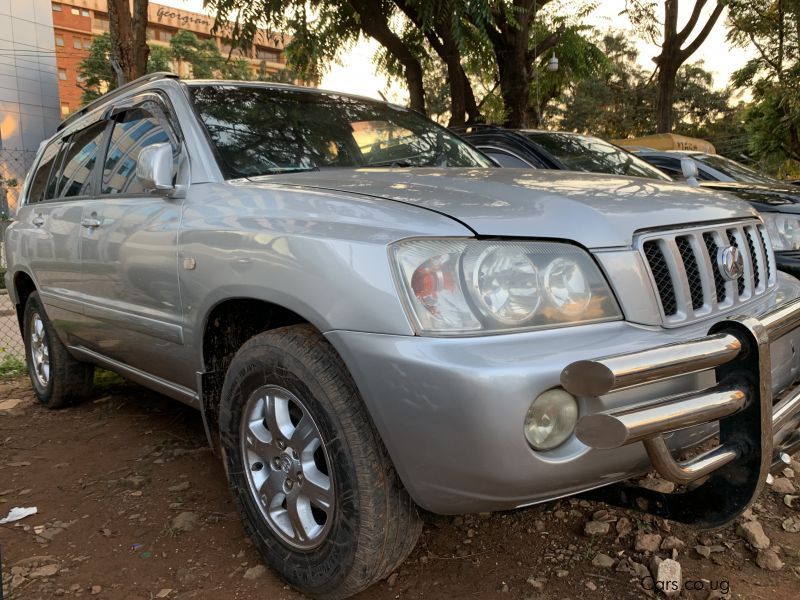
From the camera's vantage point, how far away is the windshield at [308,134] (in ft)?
8.88

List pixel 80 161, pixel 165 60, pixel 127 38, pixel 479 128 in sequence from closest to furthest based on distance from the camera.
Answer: pixel 80 161, pixel 479 128, pixel 127 38, pixel 165 60

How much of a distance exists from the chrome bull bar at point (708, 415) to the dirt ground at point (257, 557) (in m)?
0.48

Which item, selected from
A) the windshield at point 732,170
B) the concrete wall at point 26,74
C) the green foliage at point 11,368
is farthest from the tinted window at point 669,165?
the concrete wall at point 26,74

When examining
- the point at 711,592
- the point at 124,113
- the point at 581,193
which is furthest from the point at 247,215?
the point at 711,592

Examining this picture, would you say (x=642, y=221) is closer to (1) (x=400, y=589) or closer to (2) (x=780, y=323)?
(2) (x=780, y=323)

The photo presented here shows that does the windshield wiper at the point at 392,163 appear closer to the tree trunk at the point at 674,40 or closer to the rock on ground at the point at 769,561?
the rock on ground at the point at 769,561

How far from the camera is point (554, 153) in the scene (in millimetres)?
5391

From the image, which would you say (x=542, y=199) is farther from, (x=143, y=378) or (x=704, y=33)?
(x=704, y=33)

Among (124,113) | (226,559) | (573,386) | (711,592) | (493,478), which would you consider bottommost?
(226,559)

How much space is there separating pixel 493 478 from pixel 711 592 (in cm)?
98

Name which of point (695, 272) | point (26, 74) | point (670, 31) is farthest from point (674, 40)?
point (26, 74)

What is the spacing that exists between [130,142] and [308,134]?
900 millimetres

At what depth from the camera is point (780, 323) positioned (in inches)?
70.1

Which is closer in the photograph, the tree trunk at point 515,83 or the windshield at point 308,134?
the windshield at point 308,134
